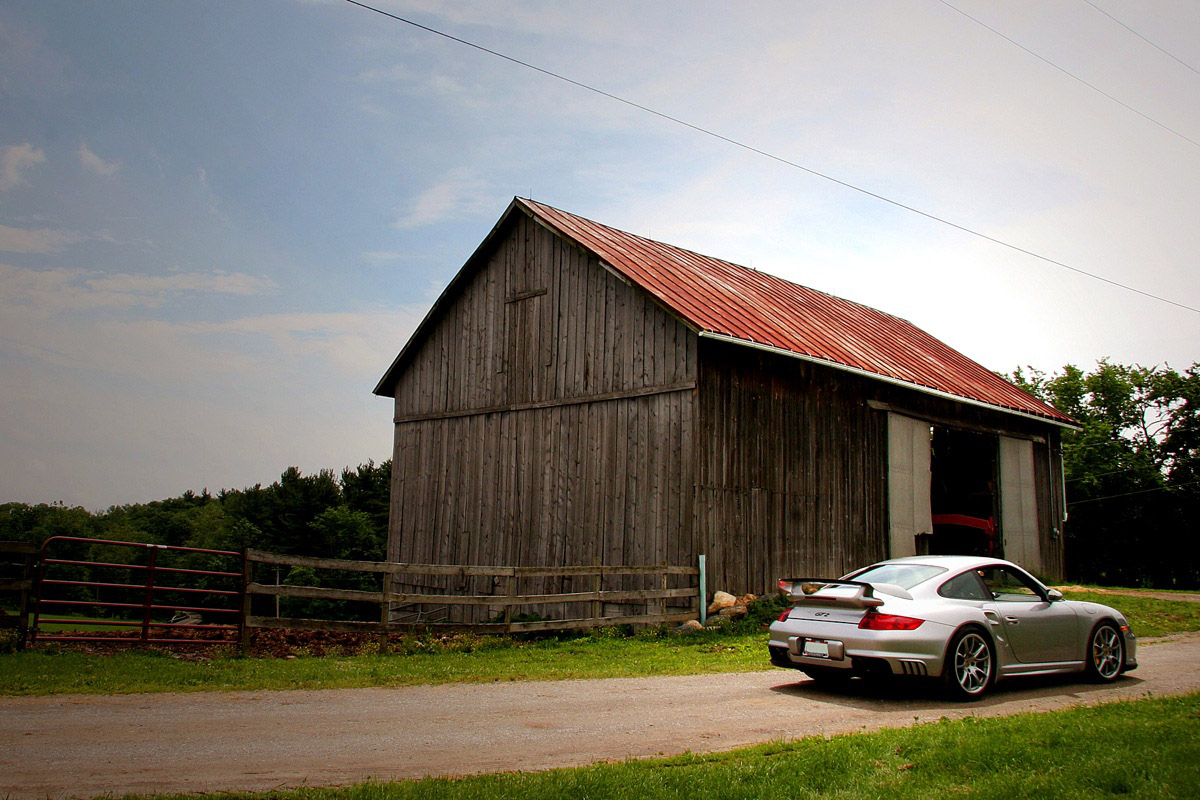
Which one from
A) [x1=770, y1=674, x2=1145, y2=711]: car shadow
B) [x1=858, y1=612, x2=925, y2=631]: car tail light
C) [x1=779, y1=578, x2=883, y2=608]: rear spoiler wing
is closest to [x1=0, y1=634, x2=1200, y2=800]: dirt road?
[x1=770, y1=674, x2=1145, y2=711]: car shadow

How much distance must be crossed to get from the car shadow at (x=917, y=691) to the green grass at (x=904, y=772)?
1747 millimetres

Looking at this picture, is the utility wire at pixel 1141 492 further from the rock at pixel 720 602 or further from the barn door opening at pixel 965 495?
the rock at pixel 720 602

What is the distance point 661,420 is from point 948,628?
26.3 ft

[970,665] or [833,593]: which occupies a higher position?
[833,593]

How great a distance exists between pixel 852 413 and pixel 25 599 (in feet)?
47.8

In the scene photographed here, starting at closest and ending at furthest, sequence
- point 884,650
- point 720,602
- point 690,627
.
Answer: point 884,650, point 690,627, point 720,602

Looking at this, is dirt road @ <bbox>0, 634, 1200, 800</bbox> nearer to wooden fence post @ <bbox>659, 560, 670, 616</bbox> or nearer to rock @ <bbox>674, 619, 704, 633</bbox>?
rock @ <bbox>674, 619, 704, 633</bbox>

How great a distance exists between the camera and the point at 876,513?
62.9 feet

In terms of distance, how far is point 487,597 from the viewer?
13.8 metres

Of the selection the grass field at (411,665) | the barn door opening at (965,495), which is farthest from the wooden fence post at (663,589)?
the barn door opening at (965,495)

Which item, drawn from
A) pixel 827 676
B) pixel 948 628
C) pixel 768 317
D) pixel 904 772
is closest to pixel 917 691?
pixel 827 676

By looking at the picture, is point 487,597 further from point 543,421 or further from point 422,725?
point 422,725

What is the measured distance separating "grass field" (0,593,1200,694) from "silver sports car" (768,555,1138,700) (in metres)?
2.32

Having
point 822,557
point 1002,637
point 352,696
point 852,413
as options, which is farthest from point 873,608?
point 852,413
